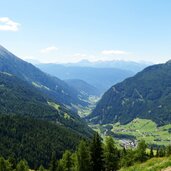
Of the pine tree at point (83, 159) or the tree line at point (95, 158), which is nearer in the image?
the tree line at point (95, 158)

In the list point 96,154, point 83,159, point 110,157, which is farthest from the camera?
point 110,157

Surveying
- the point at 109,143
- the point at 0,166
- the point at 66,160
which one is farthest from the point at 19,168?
the point at 109,143

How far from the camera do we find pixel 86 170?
88.1 m

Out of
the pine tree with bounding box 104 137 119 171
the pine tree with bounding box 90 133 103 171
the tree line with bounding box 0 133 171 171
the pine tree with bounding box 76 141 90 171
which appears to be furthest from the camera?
the pine tree with bounding box 104 137 119 171

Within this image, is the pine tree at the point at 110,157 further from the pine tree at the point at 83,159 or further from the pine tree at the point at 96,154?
the pine tree at the point at 83,159

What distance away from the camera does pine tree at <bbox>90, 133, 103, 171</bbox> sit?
8619 cm

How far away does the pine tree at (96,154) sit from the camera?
86188mm

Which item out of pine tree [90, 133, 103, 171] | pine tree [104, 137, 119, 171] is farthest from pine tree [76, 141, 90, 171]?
pine tree [104, 137, 119, 171]

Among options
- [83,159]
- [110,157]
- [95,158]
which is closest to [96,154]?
[95,158]

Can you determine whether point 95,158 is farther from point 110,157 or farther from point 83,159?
point 110,157

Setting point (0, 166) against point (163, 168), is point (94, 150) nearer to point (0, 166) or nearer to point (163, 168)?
point (0, 166)

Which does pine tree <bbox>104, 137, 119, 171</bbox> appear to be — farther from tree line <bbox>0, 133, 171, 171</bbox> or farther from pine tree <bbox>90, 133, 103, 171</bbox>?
pine tree <bbox>90, 133, 103, 171</bbox>

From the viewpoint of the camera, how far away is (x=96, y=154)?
8738cm

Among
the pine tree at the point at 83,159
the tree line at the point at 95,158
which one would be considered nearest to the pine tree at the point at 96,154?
the tree line at the point at 95,158
